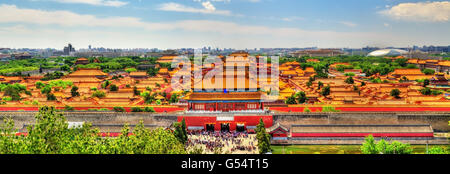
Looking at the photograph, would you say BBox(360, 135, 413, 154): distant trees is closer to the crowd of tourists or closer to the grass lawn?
the grass lawn

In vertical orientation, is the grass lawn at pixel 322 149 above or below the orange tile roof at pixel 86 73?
below

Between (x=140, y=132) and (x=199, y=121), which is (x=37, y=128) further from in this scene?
(x=199, y=121)

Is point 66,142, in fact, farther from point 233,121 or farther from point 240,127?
point 240,127

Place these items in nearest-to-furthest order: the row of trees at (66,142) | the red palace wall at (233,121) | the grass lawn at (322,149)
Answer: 1. the row of trees at (66,142)
2. the grass lawn at (322,149)
3. the red palace wall at (233,121)

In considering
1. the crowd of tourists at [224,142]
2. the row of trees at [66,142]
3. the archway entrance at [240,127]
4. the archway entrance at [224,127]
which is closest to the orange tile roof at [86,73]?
the crowd of tourists at [224,142]

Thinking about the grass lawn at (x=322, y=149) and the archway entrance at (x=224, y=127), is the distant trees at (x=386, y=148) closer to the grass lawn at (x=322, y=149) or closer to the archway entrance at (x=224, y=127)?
the grass lawn at (x=322, y=149)

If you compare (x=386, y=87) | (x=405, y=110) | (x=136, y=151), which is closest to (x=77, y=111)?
(x=136, y=151)

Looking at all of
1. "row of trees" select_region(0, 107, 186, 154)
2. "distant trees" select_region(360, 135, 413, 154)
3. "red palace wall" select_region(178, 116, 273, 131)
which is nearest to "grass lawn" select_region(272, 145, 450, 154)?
"distant trees" select_region(360, 135, 413, 154)
